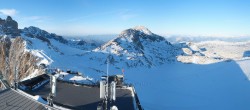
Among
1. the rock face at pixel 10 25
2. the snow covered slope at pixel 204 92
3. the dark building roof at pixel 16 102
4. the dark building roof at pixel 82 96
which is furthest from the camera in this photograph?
the rock face at pixel 10 25

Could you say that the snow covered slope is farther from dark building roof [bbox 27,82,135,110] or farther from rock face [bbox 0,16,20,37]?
rock face [bbox 0,16,20,37]

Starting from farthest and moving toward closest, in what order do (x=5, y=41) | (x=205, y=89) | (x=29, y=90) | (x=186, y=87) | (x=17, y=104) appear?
(x=186, y=87) → (x=205, y=89) → (x=5, y=41) → (x=29, y=90) → (x=17, y=104)

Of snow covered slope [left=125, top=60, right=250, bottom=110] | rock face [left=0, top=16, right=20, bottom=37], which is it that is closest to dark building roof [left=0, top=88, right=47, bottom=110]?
snow covered slope [left=125, top=60, right=250, bottom=110]

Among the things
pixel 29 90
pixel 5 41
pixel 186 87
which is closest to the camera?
pixel 29 90

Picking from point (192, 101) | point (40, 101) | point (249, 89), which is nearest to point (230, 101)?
point (192, 101)

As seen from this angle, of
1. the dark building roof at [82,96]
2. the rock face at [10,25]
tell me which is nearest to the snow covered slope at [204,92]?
the dark building roof at [82,96]

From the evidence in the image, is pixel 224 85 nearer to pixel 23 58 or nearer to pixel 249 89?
pixel 249 89

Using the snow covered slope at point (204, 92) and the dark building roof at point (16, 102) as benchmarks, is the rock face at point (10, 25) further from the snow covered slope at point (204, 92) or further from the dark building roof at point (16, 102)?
the dark building roof at point (16, 102)

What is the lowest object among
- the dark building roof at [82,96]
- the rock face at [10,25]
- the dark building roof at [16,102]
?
the dark building roof at [82,96]
